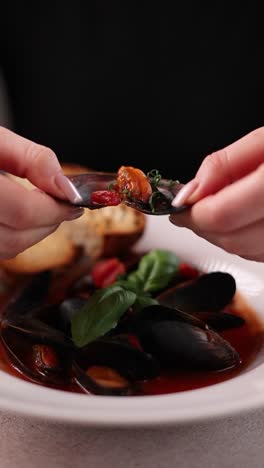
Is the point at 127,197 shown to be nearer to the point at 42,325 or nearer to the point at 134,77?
the point at 42,325

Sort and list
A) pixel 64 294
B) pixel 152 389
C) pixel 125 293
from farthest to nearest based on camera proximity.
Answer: pixel 64 294 → pixel 125 293 → pixel 152 389

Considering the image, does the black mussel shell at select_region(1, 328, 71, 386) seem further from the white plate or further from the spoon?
the spoon

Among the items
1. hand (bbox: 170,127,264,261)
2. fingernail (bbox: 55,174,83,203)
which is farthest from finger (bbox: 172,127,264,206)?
fingernail (bbox: 55,174,83,203)

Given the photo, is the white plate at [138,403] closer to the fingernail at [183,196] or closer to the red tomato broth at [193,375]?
the red tomato broth at [193,375]

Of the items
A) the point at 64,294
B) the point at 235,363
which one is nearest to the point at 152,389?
the point at 235,363

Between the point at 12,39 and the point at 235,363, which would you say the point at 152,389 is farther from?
the point at 12,39

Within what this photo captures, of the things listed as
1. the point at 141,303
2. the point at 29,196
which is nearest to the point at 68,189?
the point at 29,196
